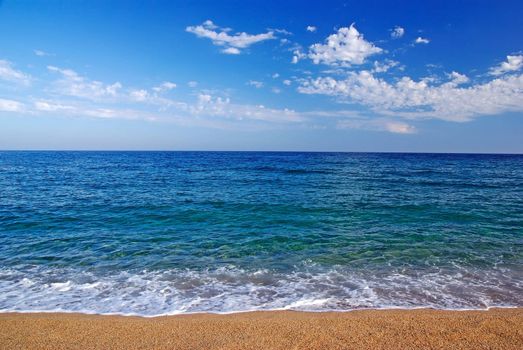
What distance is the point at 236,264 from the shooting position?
10.1 m

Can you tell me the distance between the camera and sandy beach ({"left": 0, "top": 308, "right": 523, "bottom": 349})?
5551 millimetres

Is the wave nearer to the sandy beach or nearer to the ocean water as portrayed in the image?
the ocean water

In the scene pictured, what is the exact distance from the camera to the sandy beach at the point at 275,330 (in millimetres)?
5551

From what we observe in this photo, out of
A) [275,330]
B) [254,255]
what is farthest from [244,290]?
[254,255]

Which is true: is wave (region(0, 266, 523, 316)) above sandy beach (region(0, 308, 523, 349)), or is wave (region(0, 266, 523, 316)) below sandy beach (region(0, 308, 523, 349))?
below

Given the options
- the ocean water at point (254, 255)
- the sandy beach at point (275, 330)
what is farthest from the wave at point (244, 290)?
the sandy beach at point (275, 330)

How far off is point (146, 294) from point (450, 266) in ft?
30.2

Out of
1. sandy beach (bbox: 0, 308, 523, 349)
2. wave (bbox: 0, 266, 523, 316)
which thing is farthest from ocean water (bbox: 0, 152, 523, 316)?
sandy beach (bbox: 0, 308, 523, 349)

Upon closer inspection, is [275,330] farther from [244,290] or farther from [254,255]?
[254,255]

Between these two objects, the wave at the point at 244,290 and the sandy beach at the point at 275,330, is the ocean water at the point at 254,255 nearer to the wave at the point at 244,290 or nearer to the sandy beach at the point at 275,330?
the wave at the point at 244,290

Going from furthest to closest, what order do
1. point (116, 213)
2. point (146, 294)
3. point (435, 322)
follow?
point (116, 213), point (146, 294), point (435, 322)

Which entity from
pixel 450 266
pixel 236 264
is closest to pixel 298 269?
pixel 236 264

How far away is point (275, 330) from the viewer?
19.7 ft

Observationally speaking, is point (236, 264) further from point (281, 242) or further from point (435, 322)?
point (435, 322)
